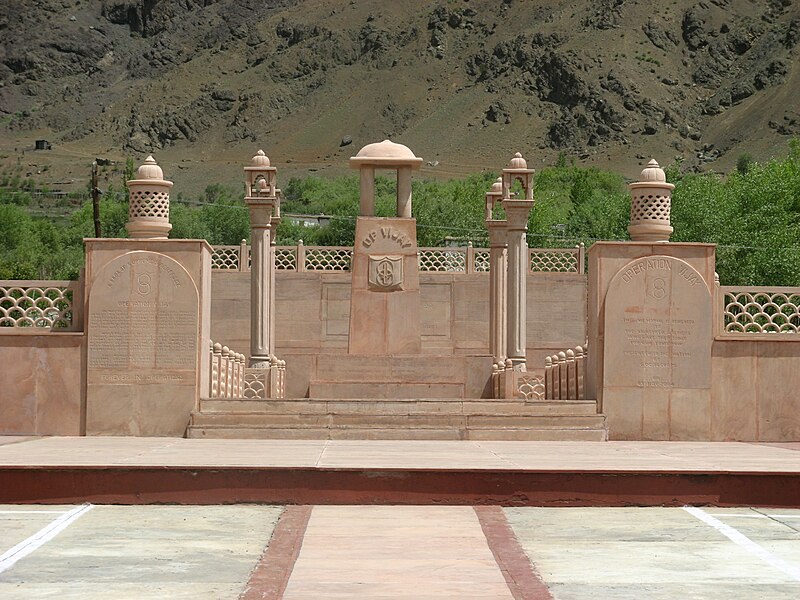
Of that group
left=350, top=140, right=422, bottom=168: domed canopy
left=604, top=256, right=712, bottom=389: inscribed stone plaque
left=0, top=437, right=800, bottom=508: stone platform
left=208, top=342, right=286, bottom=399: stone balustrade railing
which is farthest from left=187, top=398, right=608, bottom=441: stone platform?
left=350, top=140, right=422, bottom=168: domed canopy

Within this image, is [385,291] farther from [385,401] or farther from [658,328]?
[658,328]

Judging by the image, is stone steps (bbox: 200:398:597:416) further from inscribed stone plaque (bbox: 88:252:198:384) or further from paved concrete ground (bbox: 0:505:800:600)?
paved concrete ground (bbox: 0:505:800:600)

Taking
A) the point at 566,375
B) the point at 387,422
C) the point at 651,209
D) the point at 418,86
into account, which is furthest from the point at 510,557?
the point at 418,86

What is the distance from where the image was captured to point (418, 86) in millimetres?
126625

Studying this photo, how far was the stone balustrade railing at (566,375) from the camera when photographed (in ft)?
52.3

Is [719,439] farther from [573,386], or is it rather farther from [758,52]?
[758,52]

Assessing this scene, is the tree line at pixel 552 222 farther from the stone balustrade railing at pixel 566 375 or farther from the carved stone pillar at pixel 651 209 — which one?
the carved stone pillar at pixel 651 209

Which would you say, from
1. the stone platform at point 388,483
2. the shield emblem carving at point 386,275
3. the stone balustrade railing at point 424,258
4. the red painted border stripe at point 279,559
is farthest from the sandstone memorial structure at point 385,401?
the stone balustrade railing at point 424,258

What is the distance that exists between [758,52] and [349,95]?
125 ft

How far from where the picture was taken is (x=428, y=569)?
23.0 ft

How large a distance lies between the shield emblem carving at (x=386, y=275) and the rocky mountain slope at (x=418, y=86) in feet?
273

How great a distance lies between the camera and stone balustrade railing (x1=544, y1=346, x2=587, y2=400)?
52.3ft

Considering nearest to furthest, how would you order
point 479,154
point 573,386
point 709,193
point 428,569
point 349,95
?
point 428,569 < point 573,386 < point 709,193 < point 479,154 < point 349,95

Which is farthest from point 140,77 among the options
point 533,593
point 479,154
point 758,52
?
point 533,593
